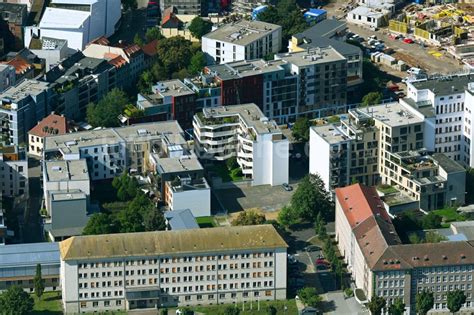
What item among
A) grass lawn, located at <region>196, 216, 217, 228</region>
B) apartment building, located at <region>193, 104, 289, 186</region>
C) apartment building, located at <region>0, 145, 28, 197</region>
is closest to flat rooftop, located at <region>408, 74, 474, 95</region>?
apartment building, located at <region>193, 104, 289, 186</region>

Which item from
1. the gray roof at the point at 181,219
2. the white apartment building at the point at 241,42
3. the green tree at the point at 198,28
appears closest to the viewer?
the gray roof at the point at 181,219

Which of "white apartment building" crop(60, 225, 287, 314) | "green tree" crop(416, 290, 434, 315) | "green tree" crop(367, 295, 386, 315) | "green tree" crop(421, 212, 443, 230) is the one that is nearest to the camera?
"green tree" crop(367, 295, 386, 315)

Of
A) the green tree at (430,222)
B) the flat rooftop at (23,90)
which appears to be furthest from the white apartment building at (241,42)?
the green tree at (430,222)

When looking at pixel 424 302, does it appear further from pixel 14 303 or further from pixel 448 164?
pixel 14 303

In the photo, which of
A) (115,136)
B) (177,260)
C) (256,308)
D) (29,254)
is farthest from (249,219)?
(29,254)

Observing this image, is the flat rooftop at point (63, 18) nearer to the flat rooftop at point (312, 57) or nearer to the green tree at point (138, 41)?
the green tree at point (138, 41)

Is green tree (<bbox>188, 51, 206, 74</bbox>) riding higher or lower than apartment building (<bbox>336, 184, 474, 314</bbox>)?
higher

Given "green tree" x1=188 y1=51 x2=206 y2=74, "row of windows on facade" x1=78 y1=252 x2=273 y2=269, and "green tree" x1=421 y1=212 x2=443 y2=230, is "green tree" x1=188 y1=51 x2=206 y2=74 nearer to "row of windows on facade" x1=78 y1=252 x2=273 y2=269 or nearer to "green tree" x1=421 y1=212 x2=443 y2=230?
"green tree" x1=421 y1=212 x2=443 y2=230
